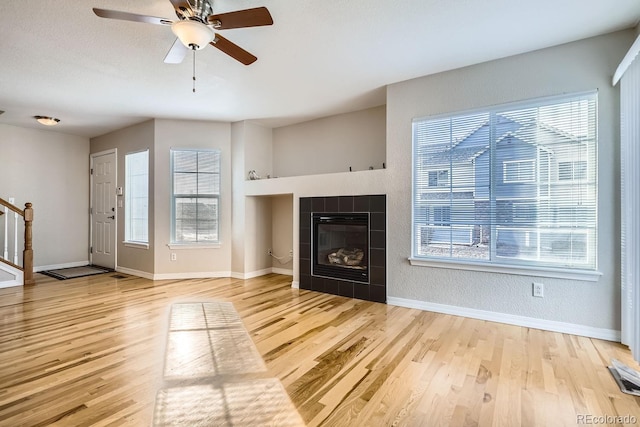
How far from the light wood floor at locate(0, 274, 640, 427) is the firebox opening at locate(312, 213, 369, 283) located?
0.51m

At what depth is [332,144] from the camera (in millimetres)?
4922

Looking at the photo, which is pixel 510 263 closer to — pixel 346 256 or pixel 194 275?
pixel 346 256

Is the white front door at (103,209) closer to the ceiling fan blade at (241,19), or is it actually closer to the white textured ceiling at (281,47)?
the white textured ceiling at (281,47)

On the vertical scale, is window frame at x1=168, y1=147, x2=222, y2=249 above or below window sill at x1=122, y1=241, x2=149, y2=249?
above

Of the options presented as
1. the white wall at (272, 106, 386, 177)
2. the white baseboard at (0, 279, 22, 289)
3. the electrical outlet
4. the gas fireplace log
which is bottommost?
the white baseboard at (0, 279, 22, 289)

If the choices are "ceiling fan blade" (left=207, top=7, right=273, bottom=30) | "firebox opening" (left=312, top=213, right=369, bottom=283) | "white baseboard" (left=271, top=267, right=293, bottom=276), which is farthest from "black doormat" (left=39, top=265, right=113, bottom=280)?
"ceiling fan blade" (left=207, top=7, right=273, bottom=30)

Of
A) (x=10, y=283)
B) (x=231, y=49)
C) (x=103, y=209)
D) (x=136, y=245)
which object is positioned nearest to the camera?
(x=231, y=49)

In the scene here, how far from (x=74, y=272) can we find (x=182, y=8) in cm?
540

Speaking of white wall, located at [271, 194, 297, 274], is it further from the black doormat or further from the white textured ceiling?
the black doormat

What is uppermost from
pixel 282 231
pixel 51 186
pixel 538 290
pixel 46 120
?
pixel 46 120

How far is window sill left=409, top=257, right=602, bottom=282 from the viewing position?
2.68 metres

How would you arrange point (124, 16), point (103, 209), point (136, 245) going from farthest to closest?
point (103, 209) → point (136, 245) → point (124, 16)

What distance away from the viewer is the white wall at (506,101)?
8.60 ft

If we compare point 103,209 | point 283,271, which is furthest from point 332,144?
point 103,209
